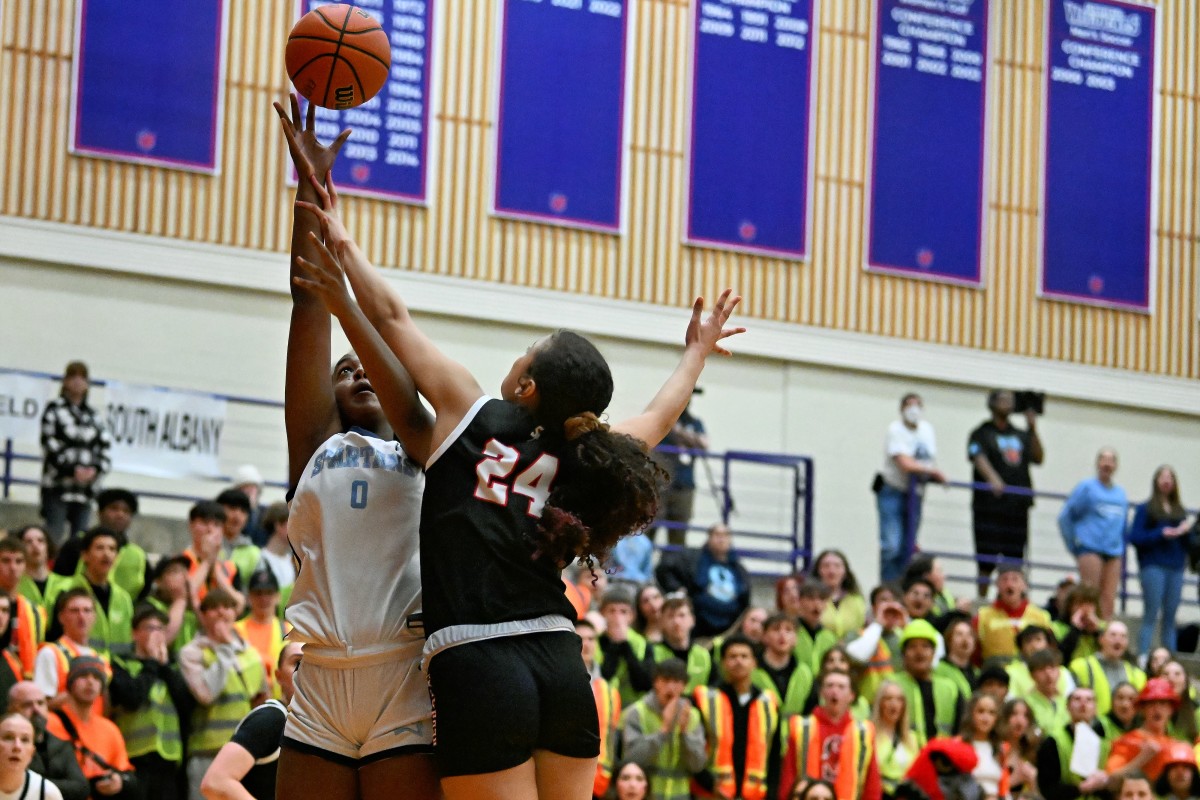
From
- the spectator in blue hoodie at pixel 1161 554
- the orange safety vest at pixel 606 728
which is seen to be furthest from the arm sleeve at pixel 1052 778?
the spectator in blue hoodie at pixel 1161 554

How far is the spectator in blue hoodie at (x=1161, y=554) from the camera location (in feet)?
48.6

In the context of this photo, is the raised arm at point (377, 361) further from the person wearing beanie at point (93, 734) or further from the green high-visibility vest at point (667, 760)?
the green high-visibility vest at point (667, 760)

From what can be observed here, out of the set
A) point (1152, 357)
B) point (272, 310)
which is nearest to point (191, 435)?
point (272, 310)

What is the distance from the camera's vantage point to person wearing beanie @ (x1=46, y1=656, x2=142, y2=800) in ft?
29.6

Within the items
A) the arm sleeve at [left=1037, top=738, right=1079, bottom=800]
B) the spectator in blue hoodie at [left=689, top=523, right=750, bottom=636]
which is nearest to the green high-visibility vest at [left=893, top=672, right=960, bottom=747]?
the arm sleeve at [left=1037, top=738, right=1079, bottom=800]

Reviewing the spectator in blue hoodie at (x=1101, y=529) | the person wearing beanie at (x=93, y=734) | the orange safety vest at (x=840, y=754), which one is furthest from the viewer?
the spectator in blue hoodie at (x=1101, y=529)

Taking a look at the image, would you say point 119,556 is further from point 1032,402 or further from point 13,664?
point 1032,402

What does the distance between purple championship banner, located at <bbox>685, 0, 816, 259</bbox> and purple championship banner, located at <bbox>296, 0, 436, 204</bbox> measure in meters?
2.70

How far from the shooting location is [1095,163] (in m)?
18.6

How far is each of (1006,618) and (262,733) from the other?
25.9 feet

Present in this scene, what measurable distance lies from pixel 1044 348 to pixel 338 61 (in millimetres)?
14489

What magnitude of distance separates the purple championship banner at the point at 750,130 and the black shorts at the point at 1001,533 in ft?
11.1

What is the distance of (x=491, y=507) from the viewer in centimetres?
424

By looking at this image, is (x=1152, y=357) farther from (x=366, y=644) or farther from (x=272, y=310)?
(x=366, y=644)
